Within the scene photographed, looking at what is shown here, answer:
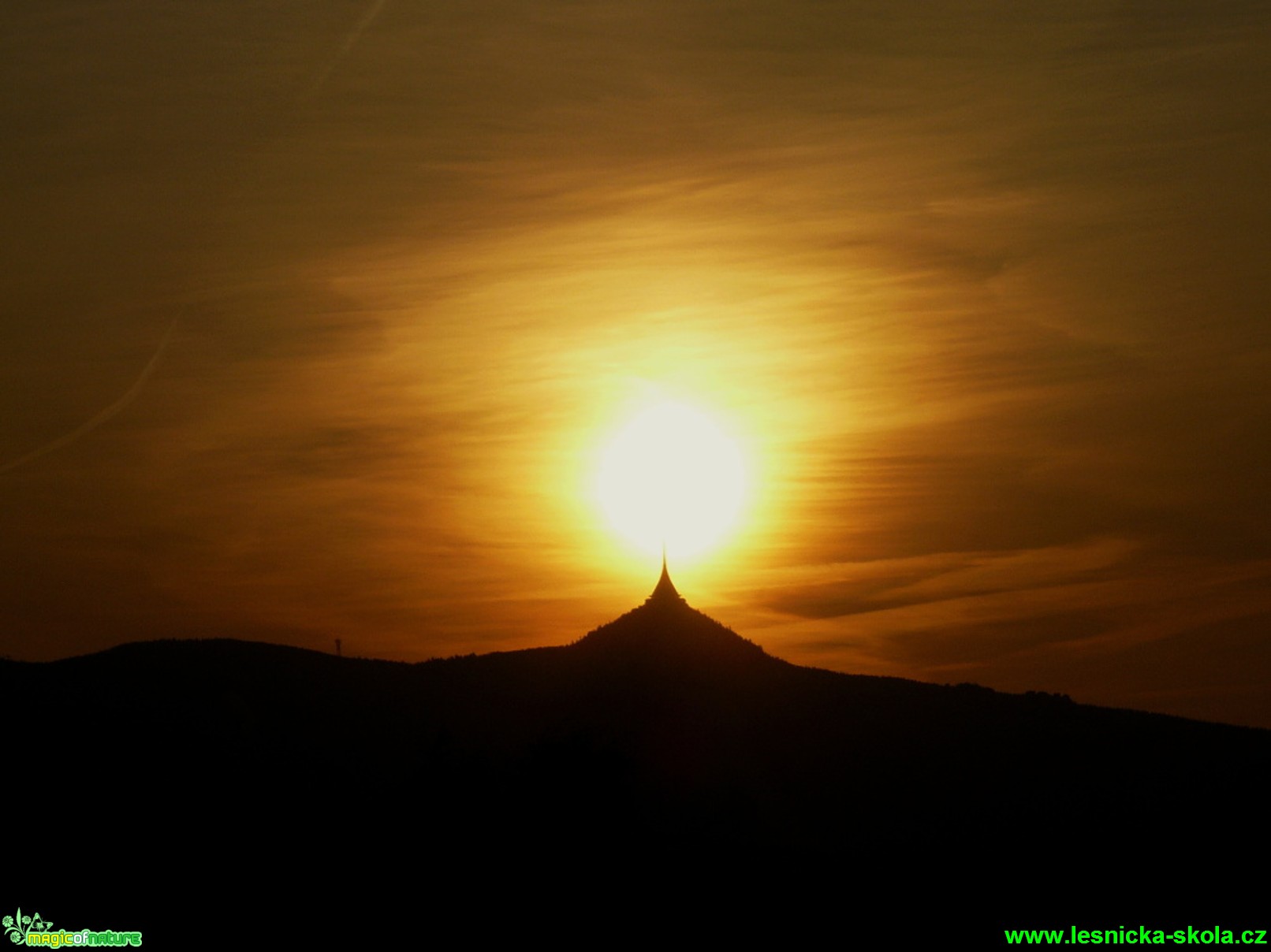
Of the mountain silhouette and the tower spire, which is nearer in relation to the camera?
the mountain silhouette

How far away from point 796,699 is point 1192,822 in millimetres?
21835

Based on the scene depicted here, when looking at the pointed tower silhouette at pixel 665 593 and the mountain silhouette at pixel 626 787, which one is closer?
the mountain silhouette at pixel 626 787

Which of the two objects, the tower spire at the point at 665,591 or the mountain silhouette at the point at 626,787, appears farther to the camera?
the tower spire at the point at 665,591

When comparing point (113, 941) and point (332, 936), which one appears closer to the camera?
point (113, 941)

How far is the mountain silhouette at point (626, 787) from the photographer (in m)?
55.0

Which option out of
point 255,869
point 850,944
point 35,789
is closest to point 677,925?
point 850,944

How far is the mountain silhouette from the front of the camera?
55.0 meters

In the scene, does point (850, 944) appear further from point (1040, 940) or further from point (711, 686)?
point (711, 686)

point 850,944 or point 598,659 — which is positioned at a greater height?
point 598,659

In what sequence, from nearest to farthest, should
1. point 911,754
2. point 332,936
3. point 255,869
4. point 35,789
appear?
1. point 332,936
2. point 255,869
3. point 35,789
4. point 911,754

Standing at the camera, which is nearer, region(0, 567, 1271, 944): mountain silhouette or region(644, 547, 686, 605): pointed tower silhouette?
region(0, 567, 1271, 944): mountain silhouette

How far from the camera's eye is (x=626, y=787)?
59.2 metres

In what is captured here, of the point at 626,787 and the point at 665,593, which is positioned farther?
the point at 665,593

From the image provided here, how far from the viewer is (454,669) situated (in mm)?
93812
